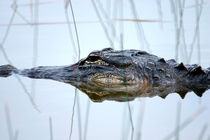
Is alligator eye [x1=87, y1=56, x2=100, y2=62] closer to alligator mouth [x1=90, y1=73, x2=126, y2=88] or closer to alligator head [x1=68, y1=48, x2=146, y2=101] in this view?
alligator head [x1=68, y1=48, x2=146, y2=101]

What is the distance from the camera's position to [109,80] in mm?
6855

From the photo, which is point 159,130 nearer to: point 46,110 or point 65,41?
point 46,110

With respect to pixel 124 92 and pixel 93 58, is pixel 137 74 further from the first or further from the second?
pixel 93 58

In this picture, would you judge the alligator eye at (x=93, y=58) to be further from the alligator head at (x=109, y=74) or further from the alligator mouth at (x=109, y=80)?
the alligator mouth at (x=109, y=80)

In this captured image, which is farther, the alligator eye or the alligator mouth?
the alligator eye

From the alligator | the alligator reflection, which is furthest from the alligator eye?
the alligator reflection

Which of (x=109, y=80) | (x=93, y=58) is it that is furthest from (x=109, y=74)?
(x=93, y=58)

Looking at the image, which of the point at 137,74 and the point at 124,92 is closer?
the point at 124,92

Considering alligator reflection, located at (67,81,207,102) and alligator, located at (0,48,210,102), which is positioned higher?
alligator, located at (0,48,210,102)

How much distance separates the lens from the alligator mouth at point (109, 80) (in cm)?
680

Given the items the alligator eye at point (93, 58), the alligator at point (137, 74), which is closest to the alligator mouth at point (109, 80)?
the alligator at point (137, 74)

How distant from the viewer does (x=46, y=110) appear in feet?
18.8

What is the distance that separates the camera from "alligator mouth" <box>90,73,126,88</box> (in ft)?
22.3

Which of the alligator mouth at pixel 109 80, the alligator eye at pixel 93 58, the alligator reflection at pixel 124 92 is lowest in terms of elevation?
the alligator reflection at pixel 124 92
